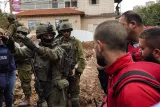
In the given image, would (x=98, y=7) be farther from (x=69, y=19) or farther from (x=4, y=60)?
(x=4, y=60)

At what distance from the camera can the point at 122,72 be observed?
202 cm

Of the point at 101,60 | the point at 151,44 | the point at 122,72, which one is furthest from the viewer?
the point at 151,44

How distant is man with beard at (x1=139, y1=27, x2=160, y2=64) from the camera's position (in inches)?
94.0

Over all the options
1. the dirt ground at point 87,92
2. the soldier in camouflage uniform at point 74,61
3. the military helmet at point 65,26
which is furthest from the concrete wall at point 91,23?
the military helmet at point 65,26

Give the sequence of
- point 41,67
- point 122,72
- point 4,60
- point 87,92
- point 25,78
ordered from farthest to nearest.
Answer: point 87,92, point 25,78, point 4,60, point 41,67, point 122,72

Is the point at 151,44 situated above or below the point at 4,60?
above

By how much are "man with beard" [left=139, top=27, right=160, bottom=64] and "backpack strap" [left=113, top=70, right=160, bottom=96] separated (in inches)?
20.7

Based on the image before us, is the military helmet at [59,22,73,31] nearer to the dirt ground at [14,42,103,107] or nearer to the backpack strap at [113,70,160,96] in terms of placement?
the dirt ground at [14,42,103,107]

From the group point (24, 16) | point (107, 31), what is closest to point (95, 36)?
point (107, 31)

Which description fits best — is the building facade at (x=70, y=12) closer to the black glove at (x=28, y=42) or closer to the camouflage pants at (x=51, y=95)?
the camouflage pants at (x=51, y=95)

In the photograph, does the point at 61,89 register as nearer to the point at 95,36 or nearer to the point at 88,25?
the point at 95,36

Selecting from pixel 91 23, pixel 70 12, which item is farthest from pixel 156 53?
pixel 70 12

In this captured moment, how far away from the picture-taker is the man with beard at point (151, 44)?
7.83 ft

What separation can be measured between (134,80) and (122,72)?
0.64 ft
